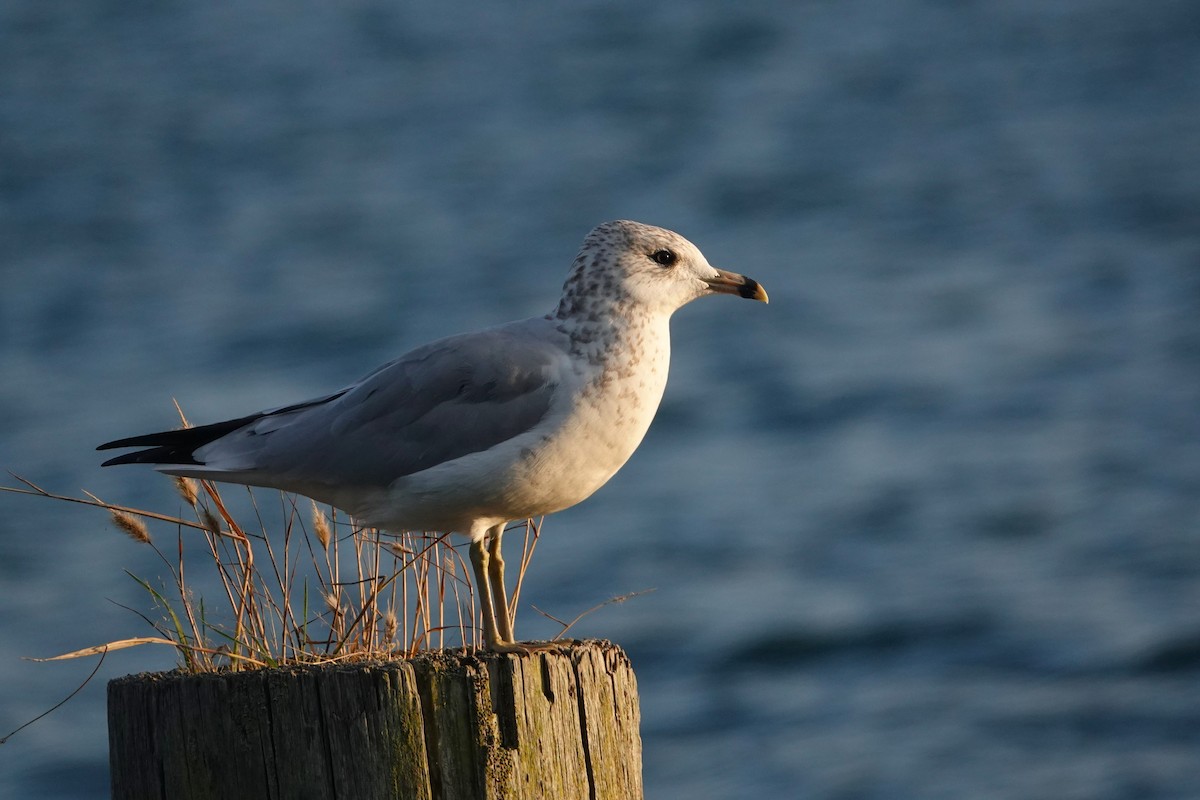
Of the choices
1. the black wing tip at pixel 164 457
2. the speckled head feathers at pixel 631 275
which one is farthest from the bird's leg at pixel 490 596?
the black wing tip at pixel 164 457

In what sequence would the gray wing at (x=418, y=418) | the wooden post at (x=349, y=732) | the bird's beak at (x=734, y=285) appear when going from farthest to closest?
the bird's beak at (x=734, y=285), the gray wing at (x=418, y=418), the wooden post at (x=349, y=732)

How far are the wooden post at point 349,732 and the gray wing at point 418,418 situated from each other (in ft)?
3.08

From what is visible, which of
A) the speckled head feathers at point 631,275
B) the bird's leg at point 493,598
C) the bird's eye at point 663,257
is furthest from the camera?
the bird's eye at point 663,257

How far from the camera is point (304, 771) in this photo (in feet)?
12.0

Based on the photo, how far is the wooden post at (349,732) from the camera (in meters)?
3.68

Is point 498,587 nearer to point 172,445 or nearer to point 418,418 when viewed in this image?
point 418,418

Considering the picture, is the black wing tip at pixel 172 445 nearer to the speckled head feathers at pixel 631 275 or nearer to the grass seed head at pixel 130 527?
the grass seed head at pixel 130 527

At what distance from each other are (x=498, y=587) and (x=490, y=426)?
69 cm

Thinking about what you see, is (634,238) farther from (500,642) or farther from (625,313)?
(500,642)

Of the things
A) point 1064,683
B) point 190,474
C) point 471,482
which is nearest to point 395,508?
point 471,482

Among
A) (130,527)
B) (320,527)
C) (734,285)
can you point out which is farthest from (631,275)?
(130,527)

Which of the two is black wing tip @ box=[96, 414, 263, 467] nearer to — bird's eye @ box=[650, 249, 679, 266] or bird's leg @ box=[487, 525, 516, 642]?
bird's leg @ box=[487, 525, 516, 642]

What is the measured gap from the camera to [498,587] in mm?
5082

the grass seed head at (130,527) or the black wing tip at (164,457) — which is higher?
the black wing tip at (164,457)
